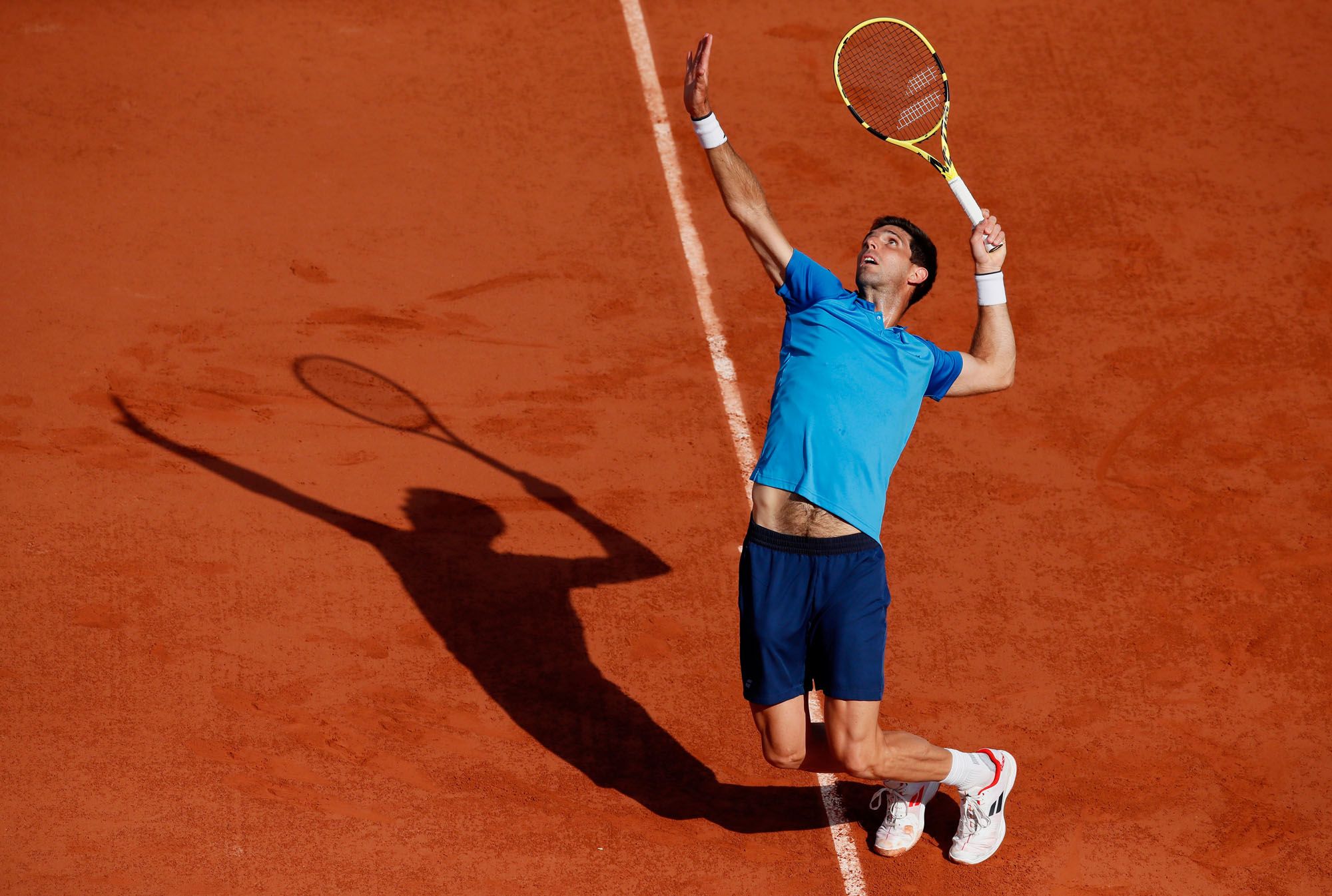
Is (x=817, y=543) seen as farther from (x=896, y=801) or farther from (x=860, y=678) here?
(x=896, y=801)

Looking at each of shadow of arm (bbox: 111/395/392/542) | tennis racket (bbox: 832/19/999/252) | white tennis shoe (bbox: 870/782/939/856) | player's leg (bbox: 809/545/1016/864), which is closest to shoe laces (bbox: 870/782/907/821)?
white tennis shoe (bbox: 870/782/939/856)

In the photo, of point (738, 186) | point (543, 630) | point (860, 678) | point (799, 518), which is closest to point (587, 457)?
point (543, 630)

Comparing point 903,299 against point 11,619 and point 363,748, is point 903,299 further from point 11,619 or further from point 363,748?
point 11,619

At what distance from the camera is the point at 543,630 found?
6926 mm

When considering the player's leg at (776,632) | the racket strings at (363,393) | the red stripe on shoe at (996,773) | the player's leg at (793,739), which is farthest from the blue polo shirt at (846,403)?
the racket strings at (363,393)

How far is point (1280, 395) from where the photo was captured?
26.9ft

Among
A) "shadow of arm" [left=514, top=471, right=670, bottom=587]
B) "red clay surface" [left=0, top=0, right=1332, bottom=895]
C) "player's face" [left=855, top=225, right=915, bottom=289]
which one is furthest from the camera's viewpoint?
"shadow of arm" [left=514, top=471, right=670, bottom=587]

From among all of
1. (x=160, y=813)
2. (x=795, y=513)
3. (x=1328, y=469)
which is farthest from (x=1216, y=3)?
(x=160, y=813)

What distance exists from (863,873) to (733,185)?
2987 mm

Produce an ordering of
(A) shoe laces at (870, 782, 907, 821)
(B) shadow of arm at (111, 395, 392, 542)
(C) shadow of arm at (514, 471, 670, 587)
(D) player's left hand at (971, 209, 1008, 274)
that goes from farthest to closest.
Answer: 1. (B) shadow of arm at (111, 395, 392, 542)
2. (C) shadow of arm at (514, 471, 670, 587)
3. (A) shoe laces at (870, 782, 907, 821)
4. (D) player's left hand at (971, 209, 1008, 274)

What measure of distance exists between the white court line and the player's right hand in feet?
7.48

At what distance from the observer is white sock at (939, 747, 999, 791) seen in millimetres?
5855

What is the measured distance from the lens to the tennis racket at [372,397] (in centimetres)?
784

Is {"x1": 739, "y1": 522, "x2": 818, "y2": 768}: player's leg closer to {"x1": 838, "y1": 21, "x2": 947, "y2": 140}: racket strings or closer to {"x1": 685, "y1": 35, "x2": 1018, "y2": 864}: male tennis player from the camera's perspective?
{"x1": 685, "y1": 35, "x2": 1018, "y2": 864}: male tennis player
